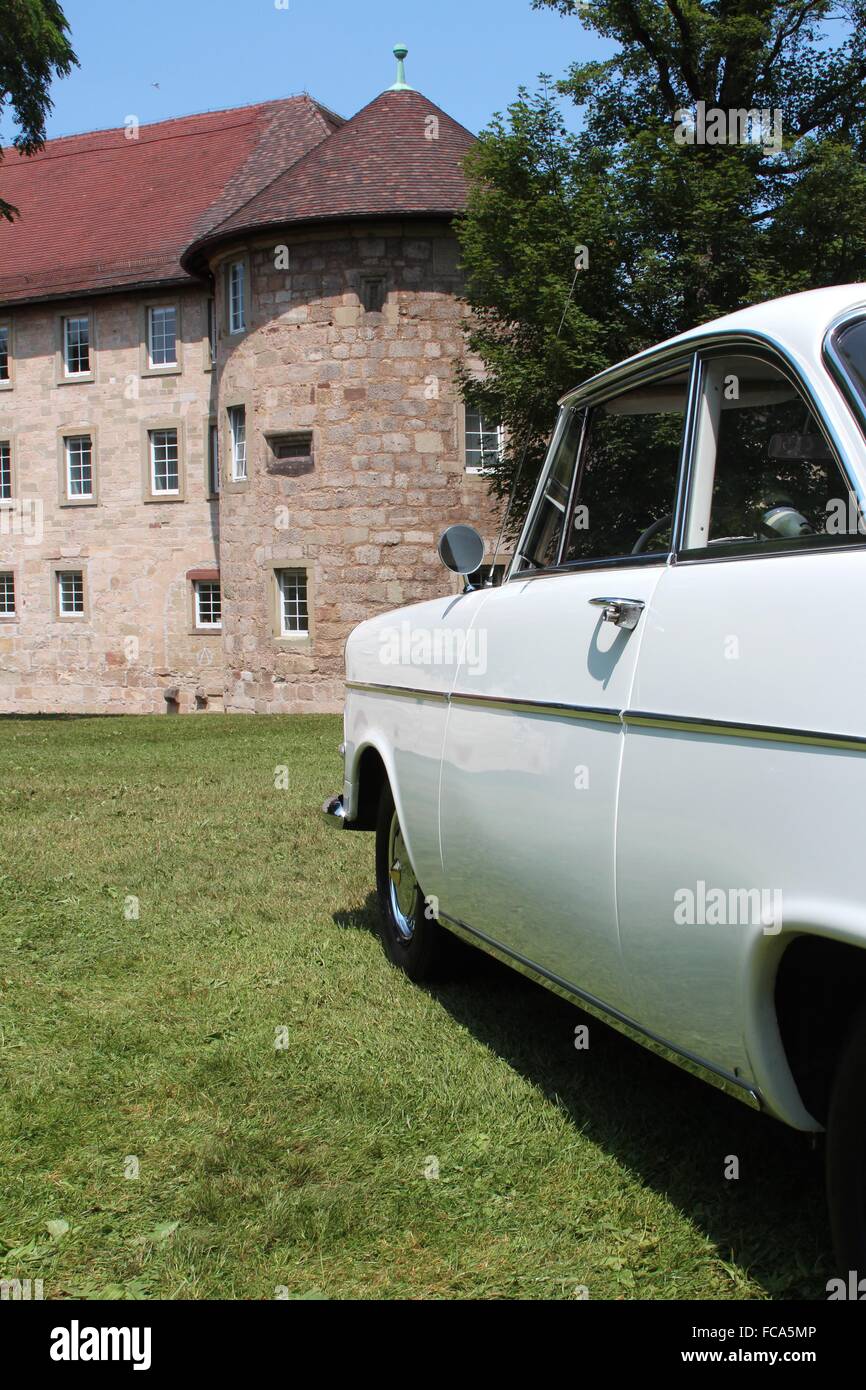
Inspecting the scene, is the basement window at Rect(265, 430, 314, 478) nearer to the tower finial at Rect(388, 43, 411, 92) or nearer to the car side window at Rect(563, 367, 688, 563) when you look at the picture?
the tower finial at Rect(388, 43, 411, 92)

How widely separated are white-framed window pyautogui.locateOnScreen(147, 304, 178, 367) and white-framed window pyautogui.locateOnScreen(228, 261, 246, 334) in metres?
4.57

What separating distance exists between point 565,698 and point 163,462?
33.7 meters

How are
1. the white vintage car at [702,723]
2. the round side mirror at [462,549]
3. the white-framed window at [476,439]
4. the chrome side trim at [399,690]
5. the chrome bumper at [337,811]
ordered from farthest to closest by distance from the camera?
the white-framed window at [476,439] < the chrome bumper at [337,811] < the round side mirror at [462,549] < the chrome side trim at [399,690] < the white vintage car at [702,723]

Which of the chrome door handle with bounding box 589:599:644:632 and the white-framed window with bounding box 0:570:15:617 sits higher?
the white-framed window with bounding box 0:570:15:617

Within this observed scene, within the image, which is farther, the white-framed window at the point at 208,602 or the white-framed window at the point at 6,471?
the white-framed window at the point at 6,471

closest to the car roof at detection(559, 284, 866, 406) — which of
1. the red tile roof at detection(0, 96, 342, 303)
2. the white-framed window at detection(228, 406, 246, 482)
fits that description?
the white-framed window at detection(228, 406, 246, 482)

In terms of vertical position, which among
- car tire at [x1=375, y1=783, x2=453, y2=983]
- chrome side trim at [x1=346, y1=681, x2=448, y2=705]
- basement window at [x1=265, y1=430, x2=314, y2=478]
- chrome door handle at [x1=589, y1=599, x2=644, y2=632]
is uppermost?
basement window at [x1=265, y1=430, x2=314, y2=478]

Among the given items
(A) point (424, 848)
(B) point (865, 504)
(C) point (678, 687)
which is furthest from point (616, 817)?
(A) point (424, 848)

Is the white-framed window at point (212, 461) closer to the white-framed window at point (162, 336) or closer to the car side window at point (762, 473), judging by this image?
the white-framed window at point (162, 336)

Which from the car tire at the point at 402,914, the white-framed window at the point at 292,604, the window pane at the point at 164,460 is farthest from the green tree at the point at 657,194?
the car tire at the point at 402,914

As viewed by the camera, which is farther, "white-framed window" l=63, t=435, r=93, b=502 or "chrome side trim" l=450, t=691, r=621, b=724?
"white-framed window" l=63, t=435, r=93, b=502

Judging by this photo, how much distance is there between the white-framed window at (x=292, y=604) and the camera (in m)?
30.3

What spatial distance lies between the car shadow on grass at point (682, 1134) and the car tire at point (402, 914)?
158 mm

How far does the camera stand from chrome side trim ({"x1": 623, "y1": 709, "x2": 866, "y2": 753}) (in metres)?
2.44
